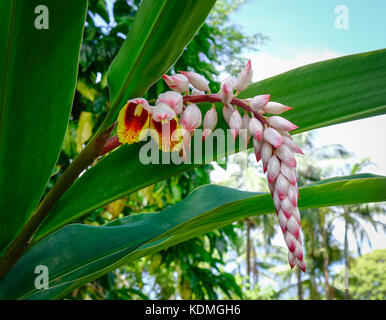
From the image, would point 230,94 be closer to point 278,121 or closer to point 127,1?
point 278,121

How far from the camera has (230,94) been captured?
34 centimetres

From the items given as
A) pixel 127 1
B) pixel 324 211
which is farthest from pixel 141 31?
pixel 324 211

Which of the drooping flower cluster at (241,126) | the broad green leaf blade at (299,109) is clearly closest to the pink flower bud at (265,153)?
the drooping flower cluster at (241,126)

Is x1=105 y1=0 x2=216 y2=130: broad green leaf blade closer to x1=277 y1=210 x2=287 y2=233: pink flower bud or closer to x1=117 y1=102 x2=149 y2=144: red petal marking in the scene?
x1=117 y1=102 x2=149 y2=144: red petal marking

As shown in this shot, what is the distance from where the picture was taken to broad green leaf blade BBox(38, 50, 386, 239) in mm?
426

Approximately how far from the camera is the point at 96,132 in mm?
373

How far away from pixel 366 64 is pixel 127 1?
5.35ft

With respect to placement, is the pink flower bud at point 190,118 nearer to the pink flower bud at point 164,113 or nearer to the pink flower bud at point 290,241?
the pink flower bud at point 164,113

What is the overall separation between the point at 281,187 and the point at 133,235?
25cm

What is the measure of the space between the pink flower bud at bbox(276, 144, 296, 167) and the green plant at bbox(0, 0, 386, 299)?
0.08 m

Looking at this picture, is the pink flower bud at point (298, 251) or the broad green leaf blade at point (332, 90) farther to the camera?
the broad green leaf blade at point (332, 90)

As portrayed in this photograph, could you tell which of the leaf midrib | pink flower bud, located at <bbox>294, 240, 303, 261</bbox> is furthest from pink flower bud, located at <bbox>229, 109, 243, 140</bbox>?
the leaf midrib

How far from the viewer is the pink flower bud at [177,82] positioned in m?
0.34

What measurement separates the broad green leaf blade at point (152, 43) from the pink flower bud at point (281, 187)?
0.16 meters
